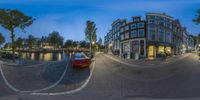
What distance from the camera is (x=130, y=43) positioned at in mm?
19938

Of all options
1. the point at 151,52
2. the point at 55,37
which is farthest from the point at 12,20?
the point at 151,52

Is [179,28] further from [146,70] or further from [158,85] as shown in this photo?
[146,70]

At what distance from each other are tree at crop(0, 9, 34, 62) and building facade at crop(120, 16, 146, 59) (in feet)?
129

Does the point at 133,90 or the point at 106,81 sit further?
the point at 106,81

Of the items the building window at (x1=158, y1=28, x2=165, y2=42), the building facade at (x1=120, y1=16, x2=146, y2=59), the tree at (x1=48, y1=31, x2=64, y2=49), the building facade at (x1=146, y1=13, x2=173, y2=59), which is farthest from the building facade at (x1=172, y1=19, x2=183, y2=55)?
the tree at (x1=48, y1=31, x2=64, y2=49)

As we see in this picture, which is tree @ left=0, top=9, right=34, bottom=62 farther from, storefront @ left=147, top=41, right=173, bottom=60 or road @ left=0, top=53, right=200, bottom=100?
storefront @ left=147, top=41, right=173, bottom=60

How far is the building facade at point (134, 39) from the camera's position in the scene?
1902 centimetres

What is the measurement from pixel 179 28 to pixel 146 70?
9461mm

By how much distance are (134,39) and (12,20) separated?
42.3 meters

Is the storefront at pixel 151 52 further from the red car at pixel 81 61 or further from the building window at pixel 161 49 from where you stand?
the red car at pixel 81 61

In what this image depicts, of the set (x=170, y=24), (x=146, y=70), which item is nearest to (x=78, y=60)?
(x=146, y=70)

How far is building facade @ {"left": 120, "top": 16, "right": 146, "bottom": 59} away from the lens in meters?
19.0

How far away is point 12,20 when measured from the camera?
189 ft

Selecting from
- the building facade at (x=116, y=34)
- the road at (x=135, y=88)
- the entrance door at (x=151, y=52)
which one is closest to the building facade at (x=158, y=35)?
the entrance door at (x=151, y=52)
